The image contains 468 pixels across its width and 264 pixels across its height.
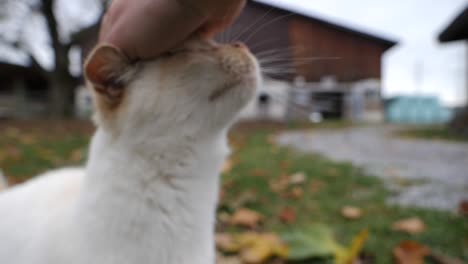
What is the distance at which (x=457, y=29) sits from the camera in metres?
3.22

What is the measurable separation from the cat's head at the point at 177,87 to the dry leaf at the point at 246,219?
1.14 m

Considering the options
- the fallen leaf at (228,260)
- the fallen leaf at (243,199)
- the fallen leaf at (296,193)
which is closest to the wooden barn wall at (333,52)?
the fallen leaf at (228,260)

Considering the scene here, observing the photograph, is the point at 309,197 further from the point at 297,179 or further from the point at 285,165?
the point at 285,165

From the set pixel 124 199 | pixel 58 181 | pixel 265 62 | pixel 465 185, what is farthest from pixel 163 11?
pixel 465 185

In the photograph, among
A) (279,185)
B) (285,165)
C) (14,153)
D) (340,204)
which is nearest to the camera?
(340,204)

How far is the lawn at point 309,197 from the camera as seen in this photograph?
5.26 feet

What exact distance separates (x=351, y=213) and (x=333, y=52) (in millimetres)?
1433

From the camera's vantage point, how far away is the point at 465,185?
7.98ft

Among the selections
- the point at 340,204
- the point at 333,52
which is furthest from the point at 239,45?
the point at 340,204

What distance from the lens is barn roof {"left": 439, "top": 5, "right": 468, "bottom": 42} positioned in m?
2.74

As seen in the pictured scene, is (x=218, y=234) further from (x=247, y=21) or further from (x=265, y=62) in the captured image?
(x=247, y=21)

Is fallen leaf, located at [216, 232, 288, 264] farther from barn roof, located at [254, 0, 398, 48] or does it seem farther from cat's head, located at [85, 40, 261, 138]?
barn roof, located at [254, 0, 398, 48]

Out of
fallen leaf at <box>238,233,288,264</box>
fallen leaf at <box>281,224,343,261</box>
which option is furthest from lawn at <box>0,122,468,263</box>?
fallen leaf at <box>238,233,288,264</box>

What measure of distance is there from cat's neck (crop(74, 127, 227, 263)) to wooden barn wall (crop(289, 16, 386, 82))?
0.30 metres
